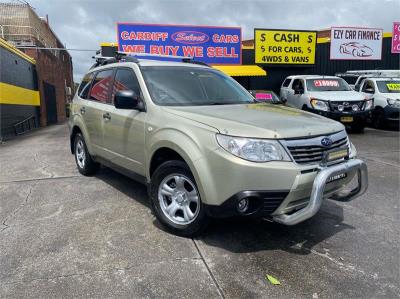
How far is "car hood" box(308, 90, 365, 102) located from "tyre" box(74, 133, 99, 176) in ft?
25.9

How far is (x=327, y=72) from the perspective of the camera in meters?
22.0

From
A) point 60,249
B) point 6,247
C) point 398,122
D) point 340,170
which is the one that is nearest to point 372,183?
point 340,170

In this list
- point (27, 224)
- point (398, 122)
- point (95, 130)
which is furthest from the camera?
point (398, 122)

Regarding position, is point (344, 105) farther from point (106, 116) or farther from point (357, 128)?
point (106, 116)

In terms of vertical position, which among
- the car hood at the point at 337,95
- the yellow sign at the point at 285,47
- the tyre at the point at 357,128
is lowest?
the tyre at the point at 357,128

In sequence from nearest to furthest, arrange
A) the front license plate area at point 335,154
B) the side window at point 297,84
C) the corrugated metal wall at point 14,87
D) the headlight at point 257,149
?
the headlight at point 257,149 < the front license plate area at point 335,154 < the side window at point 297,84 < the corrugated metal wall at point 14,87

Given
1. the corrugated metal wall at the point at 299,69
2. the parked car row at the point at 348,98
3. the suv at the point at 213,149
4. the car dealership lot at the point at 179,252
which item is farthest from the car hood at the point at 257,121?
the corrugated metal wall at the point at 299,69

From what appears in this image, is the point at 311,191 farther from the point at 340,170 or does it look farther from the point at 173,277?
the point at 173,277

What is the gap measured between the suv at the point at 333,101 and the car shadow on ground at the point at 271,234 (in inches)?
278

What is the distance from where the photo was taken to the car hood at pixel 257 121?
3.32 m

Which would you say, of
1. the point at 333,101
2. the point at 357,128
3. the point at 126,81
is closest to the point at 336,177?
the point at 126,81

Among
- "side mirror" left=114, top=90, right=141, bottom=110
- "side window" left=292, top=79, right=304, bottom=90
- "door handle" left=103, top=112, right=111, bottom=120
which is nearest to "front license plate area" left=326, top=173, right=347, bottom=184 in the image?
"side mirror" left=114, top=90, right=141, bottom=110

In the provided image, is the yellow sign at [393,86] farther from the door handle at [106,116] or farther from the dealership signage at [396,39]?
the door handle at [106,116]

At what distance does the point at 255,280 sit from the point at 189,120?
1568 mm
